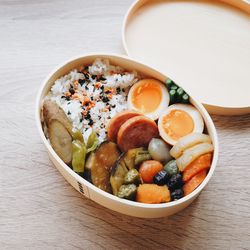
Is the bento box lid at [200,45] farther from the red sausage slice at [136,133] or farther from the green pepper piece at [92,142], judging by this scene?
the green pepper piece at [92,142]

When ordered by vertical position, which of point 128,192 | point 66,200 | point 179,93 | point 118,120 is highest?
point 179,93

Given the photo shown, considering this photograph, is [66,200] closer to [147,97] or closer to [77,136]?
[77,136]

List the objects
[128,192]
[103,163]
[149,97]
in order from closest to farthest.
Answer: [128,192], [103,163], [149,97]

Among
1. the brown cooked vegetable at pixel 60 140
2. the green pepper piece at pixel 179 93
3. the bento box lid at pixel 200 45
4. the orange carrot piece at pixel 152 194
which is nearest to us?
the orange carrot piece at pixel 152 194

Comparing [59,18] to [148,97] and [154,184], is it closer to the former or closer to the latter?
[148,97]

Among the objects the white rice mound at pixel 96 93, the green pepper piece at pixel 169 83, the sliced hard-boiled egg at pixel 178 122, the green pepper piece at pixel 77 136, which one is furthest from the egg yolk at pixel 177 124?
the green pepper piece at pixel 77 136

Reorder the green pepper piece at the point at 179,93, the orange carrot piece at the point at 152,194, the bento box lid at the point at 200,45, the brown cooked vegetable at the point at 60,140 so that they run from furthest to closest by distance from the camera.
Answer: the bento box lid at the point at 200,45, the green pepper piece at the point at 179,93, the brown cooked vegetable at the point at 60,140, the orange carrot piece at the point at 152,194

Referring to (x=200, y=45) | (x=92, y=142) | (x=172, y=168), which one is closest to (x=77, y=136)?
(x=92, y=142)

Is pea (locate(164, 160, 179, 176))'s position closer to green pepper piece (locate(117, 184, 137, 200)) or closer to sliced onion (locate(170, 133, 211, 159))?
sliced onion (locate(170, 133, 211, 159))
